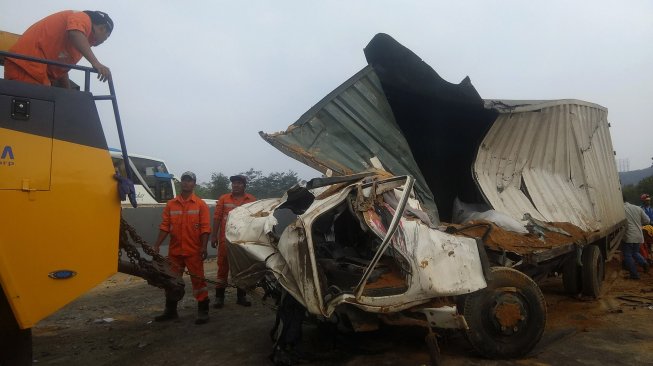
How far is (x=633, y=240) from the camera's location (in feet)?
25.4

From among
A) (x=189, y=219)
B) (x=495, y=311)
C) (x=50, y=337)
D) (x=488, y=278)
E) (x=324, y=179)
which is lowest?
(x=50, y=337)

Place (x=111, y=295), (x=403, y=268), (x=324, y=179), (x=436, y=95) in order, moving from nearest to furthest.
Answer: (x=403, y=268), (x=324, y=179), (x=436, y=95), (x=111, y=295)

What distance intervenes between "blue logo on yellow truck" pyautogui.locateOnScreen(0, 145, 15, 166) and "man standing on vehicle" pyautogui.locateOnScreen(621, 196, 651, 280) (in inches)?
358

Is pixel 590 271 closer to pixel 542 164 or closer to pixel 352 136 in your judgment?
pixel 542 164

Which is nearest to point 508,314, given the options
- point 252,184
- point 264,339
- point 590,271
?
point 264,339

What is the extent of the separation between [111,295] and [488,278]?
19.6ft

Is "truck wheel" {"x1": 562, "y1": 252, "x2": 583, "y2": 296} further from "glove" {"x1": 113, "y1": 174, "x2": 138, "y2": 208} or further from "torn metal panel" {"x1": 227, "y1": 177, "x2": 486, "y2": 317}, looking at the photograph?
"glove" {"x1": 113, "y1": 174, "x2": 138, "y2": 208}

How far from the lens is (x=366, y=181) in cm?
346

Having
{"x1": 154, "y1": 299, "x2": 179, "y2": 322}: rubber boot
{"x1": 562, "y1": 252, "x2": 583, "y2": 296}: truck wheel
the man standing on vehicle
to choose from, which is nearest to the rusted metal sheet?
{"x1": 562, "y1": 252, "x2": 583, "y2": 296}: truck wheel

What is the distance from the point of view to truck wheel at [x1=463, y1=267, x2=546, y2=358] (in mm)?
3328

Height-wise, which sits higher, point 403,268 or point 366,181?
point 366,181

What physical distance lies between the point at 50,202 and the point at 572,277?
616 cm

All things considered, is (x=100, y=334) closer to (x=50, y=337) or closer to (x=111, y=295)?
(x=50, y=337)

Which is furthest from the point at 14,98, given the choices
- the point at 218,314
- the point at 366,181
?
the point at 218,314
